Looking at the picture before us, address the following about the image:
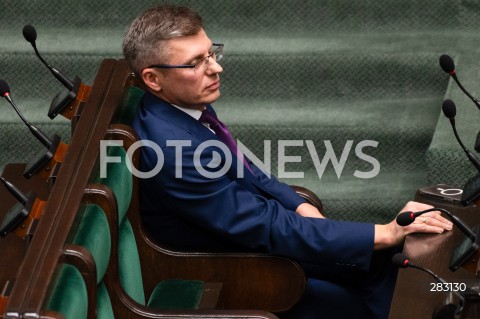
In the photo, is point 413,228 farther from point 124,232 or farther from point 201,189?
point 124,232

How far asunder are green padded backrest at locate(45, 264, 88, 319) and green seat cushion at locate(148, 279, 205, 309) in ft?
1.12

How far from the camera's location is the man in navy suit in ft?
6.33

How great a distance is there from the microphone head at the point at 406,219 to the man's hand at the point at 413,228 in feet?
0.29

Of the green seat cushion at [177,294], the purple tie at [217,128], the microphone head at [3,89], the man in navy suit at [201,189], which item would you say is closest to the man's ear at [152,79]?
the man in navy suit at [201,189]

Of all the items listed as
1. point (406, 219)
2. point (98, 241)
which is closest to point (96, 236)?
point (98, 241)

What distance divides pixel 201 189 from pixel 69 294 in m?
0.42

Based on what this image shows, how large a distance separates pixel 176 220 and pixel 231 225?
0.38 ft

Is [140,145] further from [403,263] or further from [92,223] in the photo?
[403,263]

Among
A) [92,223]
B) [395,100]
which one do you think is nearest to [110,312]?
[92,223]

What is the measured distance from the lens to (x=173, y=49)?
1960mm

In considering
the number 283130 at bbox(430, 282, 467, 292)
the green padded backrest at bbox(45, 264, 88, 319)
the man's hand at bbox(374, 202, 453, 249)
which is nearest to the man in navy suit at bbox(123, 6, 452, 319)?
the man's hand at bbox(374, 202, 453, 249)

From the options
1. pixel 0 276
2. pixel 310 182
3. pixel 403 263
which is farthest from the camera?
pixel 310 182

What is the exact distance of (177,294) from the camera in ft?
6.41

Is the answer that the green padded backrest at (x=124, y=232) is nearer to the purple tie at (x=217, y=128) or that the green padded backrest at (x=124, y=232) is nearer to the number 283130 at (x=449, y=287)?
the purple tie at (x=217, y=128)
